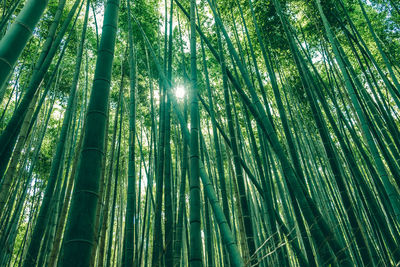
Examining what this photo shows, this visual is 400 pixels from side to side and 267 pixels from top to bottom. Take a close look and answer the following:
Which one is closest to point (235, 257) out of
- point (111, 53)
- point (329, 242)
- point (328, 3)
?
point (329, 242)

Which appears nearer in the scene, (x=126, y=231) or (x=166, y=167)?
(x=126, y=231)

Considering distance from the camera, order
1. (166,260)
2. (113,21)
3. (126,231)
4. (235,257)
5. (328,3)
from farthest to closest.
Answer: (328,3) < (126,231) < (166,260) < (235,257) < (113,21)

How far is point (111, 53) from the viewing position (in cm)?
104

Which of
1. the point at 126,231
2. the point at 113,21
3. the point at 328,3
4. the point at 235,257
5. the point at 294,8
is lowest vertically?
the point at 235,257

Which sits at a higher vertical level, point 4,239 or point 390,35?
point 390,35

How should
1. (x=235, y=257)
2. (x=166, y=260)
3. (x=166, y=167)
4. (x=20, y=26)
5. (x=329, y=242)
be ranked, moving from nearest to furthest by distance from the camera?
(x=20, y=26) < (x=235, y=257) < (x=329, y=242) < (x=166, y=260) < (x=166, y=167)

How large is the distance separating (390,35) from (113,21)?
6.67 metres

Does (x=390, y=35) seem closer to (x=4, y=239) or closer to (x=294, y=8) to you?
(x=294, y=8)

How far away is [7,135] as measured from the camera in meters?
1.40

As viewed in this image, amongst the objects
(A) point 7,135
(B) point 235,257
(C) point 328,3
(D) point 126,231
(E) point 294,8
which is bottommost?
Result: (B) point 235,257

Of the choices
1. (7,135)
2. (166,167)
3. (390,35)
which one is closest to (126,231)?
(166,167)

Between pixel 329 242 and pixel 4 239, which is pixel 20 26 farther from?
pixel 4 239

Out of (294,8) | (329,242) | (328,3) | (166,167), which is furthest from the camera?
(294,8)

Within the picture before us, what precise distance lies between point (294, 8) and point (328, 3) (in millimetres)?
627
